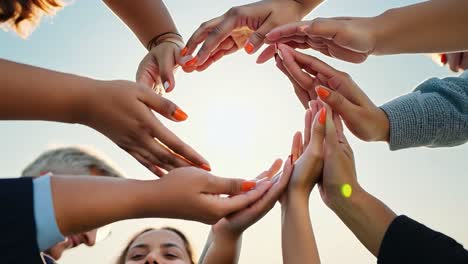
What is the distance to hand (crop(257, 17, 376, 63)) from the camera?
194 centimetres

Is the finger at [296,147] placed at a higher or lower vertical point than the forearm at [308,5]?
lower

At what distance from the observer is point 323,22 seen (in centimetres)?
195

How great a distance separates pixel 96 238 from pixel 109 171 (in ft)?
1.99

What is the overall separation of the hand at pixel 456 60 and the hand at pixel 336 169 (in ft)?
3.37

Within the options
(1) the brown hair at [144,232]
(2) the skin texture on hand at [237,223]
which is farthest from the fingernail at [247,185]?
(1) the brown hair at [144,232]

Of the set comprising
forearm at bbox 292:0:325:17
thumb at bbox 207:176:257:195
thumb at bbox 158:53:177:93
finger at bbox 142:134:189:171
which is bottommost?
thumb at bbox 207:176:257:195

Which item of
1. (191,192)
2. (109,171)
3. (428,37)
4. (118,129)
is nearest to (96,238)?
(109,171)

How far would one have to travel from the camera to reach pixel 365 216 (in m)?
1.82

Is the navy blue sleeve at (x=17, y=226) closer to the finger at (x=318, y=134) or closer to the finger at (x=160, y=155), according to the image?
the finger at (x=160, y=155)

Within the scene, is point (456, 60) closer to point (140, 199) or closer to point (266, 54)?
point (266, 54)

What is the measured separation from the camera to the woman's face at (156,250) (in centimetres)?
319

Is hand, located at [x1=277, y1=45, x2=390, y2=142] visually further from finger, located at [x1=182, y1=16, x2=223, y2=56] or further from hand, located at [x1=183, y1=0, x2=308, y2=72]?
finger, located at [x1=182, y1=16, x2=223, y2=56]

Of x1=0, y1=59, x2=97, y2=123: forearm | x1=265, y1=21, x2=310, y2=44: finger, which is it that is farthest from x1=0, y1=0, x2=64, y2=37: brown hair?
x1=265, y1=21, x2=310, y2=44: finger

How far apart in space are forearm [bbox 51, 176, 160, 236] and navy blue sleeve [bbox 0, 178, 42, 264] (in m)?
0.08
